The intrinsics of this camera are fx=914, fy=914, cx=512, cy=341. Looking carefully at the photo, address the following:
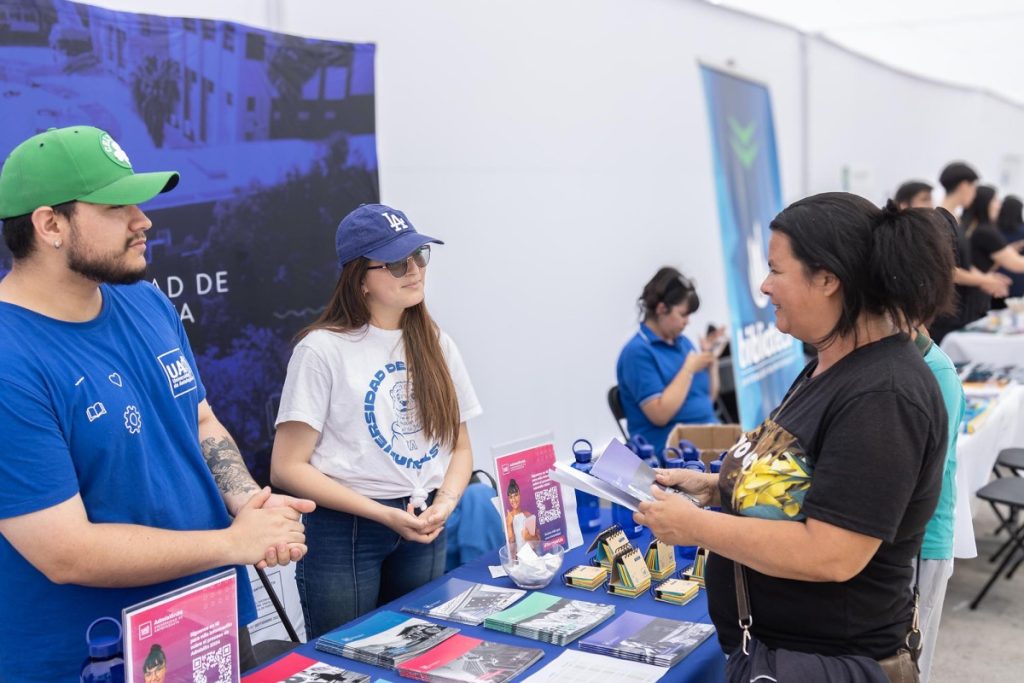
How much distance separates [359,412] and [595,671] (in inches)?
30.0

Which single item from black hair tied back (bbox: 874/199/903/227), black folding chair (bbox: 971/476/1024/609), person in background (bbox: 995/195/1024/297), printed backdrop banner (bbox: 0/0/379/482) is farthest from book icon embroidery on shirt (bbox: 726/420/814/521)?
person in background (bbox: 995/195/1024/297)

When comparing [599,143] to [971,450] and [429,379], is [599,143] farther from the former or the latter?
[429,379]

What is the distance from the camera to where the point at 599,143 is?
469 cm

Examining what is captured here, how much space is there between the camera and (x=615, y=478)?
1598 mm

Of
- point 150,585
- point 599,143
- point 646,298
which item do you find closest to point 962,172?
point 599,143

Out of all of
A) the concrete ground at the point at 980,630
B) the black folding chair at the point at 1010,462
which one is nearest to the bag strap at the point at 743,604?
the concrete ground at the point at 980,630

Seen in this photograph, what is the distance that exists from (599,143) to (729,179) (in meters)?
0.73

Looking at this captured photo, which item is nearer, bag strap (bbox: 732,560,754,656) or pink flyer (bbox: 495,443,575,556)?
bag strap (bbox: 732,560,754,656)

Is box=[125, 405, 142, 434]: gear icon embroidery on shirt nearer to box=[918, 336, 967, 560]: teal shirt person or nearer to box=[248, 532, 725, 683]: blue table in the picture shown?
box=[248, 532, 725, 683]: blue table

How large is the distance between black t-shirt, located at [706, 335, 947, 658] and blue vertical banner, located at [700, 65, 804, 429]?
2723 mm

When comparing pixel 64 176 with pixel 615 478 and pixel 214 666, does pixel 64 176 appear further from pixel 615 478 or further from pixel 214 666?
pixel 615 478

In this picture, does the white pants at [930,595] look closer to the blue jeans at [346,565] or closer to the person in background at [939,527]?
the person in background at [939,527]

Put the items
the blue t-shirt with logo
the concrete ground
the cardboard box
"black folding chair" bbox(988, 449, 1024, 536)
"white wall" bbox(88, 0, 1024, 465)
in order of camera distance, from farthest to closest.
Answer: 1. "black folding chair" bbox(988, 449, 1024, 536)
2. "white wall" bbox(88, 0, 1024, 465)
3. the concrete ground
4. the cardboard box
5. the blue t-shirt with logo

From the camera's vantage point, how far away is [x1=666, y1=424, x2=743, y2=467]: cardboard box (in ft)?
9.56
